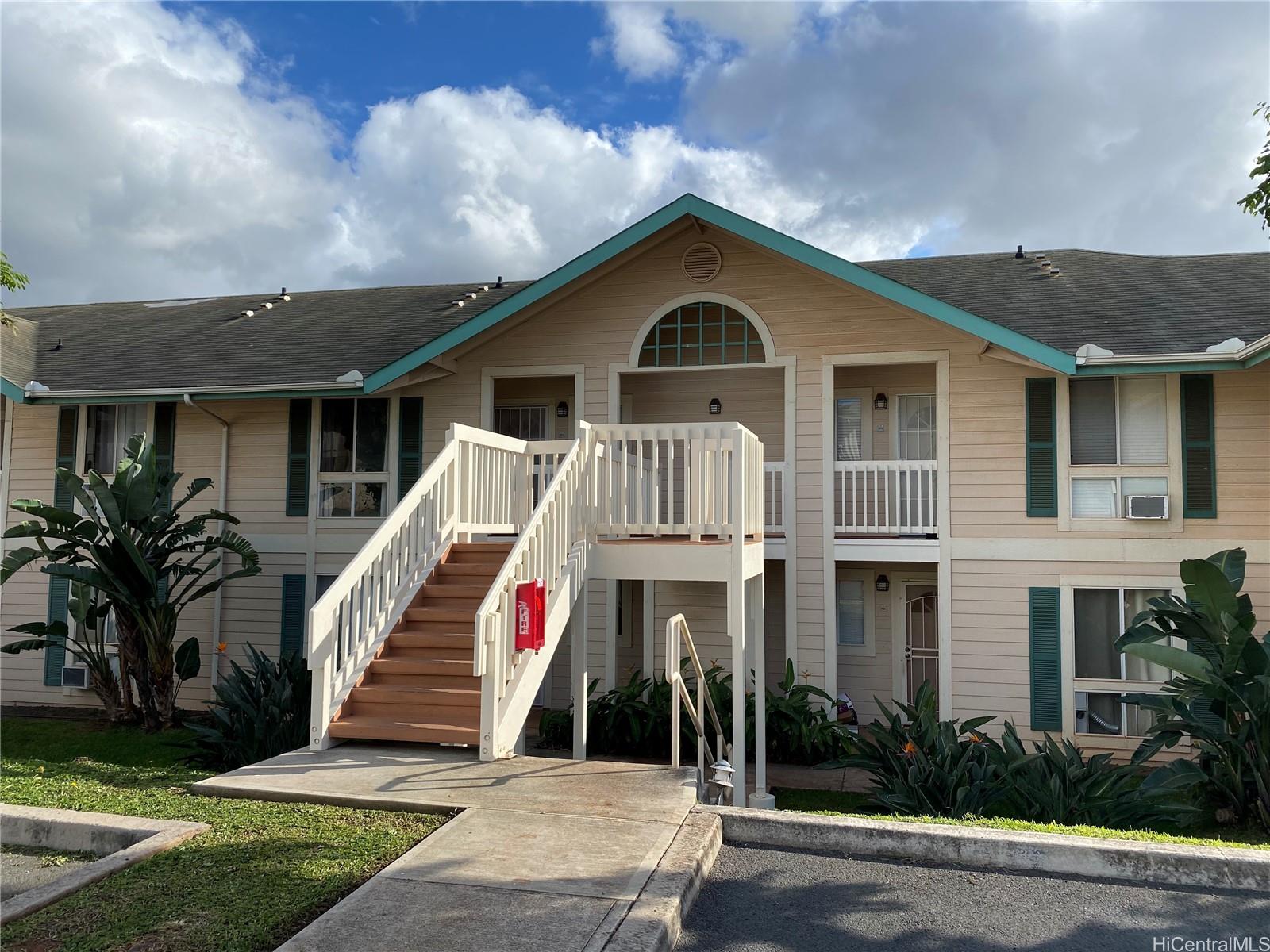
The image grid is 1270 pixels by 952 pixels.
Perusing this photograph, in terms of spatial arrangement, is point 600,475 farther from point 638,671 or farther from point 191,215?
point 191,215

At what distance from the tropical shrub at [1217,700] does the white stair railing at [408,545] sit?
5785 millimetres

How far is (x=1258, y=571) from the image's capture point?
9.62 metres

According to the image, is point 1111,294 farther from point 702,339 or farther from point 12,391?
point 12,391

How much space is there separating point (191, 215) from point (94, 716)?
14050 millimetres

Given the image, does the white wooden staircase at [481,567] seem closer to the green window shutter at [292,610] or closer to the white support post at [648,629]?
the white support post at [648,629]

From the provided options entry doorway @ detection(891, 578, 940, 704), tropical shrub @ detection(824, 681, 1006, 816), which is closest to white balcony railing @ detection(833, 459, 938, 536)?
entry doorway @ detection(891, 578, 940, 704)

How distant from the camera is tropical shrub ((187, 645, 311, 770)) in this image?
25.7 ft

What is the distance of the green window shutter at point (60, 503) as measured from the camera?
12367 millimetres

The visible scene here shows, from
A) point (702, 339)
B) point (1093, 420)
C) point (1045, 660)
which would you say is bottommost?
point (1045, 660)

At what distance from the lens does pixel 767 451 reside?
40.1 ft

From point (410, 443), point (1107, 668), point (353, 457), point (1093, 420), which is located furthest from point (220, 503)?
point (1107, 668)

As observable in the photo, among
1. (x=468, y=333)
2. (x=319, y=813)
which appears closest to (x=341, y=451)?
(x=468, y=333)

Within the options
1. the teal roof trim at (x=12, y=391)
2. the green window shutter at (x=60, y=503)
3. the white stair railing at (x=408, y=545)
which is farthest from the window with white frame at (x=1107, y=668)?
the teal roof trim at (x=12, y=391)

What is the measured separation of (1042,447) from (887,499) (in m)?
1.83
